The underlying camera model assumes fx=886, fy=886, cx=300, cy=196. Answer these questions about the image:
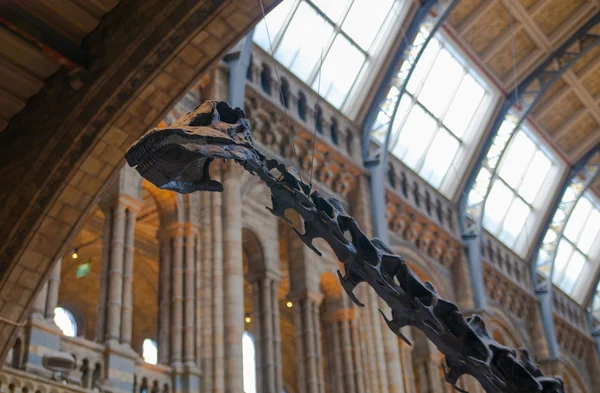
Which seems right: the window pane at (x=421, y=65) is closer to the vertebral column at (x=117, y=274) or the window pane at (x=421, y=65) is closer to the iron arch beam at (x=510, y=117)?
the iron arch beam at (x=510, y=117)

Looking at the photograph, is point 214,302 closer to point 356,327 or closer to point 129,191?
point 129,191

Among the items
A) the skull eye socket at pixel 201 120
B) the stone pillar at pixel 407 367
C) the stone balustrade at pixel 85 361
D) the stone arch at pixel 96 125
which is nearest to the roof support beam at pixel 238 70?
the stone arch at pixel 96 125

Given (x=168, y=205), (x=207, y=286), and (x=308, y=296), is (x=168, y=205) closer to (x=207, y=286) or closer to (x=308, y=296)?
(x=207, y=286)

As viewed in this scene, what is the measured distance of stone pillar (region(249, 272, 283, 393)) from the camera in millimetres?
12998

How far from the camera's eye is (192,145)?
15.0 feet

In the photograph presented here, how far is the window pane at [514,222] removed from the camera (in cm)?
2458

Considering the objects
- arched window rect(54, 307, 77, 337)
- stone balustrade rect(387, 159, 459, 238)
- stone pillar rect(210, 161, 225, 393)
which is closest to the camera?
stone pillar rect(210, 161, 225, 393)

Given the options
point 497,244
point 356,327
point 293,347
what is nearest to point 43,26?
point 356,327

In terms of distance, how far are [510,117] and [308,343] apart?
32.1 ft

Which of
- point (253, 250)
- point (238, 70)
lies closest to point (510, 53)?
point (238, 70)

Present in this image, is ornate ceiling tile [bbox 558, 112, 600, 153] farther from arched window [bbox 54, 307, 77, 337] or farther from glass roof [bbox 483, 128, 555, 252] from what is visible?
arched window [bbox 54, 307, 77, 337]

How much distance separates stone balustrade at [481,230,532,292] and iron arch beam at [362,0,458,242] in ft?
19.3

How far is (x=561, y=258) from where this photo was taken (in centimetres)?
2750

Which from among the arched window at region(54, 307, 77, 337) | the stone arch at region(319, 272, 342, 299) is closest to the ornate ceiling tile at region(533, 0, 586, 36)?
the stone arch at region(319, 272, 342, 299)
